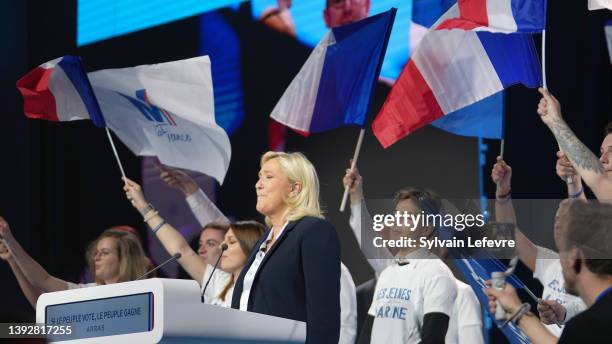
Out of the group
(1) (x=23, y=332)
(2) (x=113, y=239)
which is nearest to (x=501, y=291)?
(1) (x=23, y=332)

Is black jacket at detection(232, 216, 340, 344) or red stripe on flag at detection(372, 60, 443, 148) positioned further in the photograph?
red stripe on flag at detection(372, 60, 443, 148)

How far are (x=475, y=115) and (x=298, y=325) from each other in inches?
102

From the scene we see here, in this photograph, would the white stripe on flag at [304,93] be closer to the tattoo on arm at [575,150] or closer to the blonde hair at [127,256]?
the blonde hair at [127,256]

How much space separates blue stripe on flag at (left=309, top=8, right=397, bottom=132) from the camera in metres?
5.32

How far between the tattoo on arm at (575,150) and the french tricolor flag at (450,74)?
2.35 ft

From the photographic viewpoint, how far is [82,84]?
19.6 feet

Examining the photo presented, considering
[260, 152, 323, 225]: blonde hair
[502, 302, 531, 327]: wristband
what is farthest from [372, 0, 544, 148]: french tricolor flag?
[502, 302, 531, 327]: wristband

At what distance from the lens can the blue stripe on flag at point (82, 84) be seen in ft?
19.6

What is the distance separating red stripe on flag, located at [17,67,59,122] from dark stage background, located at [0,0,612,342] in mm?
1162

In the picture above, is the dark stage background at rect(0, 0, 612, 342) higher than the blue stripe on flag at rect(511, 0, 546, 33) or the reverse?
the reverse

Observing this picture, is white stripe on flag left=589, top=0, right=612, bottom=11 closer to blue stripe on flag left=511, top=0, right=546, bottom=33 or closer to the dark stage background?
blue stripe on flag left=511, top=0, right=546, bottom=33

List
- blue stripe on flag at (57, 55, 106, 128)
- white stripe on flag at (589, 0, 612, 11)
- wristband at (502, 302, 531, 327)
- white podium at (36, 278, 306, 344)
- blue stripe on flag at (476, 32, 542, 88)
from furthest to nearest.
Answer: blue stripe on flag at (57, 55, 106, 128) → blue stripe on flag at (476, 32, 542, 88) → white stripe on flag at (589, 0, 612, 11) → wristband at (502, 302, 531, 327) → white podium at (36, 278, 306, 344)

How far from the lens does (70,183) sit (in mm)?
7605

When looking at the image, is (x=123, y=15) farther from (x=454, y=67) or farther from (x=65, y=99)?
(x=454, y=67)
